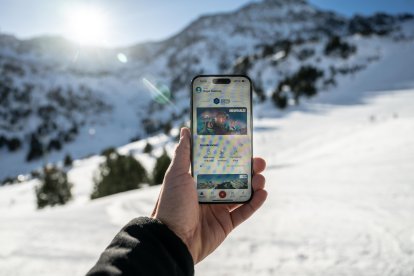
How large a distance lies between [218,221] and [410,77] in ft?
226

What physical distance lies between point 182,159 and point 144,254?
0.99m

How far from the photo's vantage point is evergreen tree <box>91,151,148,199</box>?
24153mm

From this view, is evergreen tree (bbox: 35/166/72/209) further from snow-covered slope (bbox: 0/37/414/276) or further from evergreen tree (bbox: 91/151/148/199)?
snow-covered slope (bbox: 0/37/414/276)

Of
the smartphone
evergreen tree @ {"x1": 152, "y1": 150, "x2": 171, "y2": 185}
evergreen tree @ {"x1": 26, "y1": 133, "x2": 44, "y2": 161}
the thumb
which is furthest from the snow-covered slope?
evergreen tree @ {"x1": 26, "y1": 133, "x2": 44, "y2": 161}

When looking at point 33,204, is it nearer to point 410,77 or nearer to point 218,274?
point 218,274

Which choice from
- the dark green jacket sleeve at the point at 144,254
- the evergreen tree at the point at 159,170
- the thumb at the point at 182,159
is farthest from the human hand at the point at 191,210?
the evergreen tree at the point at 159,170

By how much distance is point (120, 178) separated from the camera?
24.8m

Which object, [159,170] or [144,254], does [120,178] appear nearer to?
[159,170]

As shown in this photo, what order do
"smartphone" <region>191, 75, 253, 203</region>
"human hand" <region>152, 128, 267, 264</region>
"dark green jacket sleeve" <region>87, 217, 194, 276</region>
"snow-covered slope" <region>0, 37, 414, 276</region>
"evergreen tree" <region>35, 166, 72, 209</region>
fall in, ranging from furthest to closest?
"evergreen tree" <region>35, 166, 72, 209</region> → "snow-covered slope" <region>0, 37, 414, 276</region> → "smartphone" <region>191, 75, 253, 203</region> → "human hand" <region>152, 128, 267, 264</region> → "dark green jacket sleeve" <region>87, 217, 194, 276</region>

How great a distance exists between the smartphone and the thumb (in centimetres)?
26

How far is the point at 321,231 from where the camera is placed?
4.12m

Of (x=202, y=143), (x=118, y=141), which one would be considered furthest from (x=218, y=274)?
(x=118, y=141)

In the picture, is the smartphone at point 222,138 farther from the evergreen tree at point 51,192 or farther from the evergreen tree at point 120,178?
the evergreen tree at point 51,192

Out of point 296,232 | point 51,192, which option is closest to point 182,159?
point 296,232
